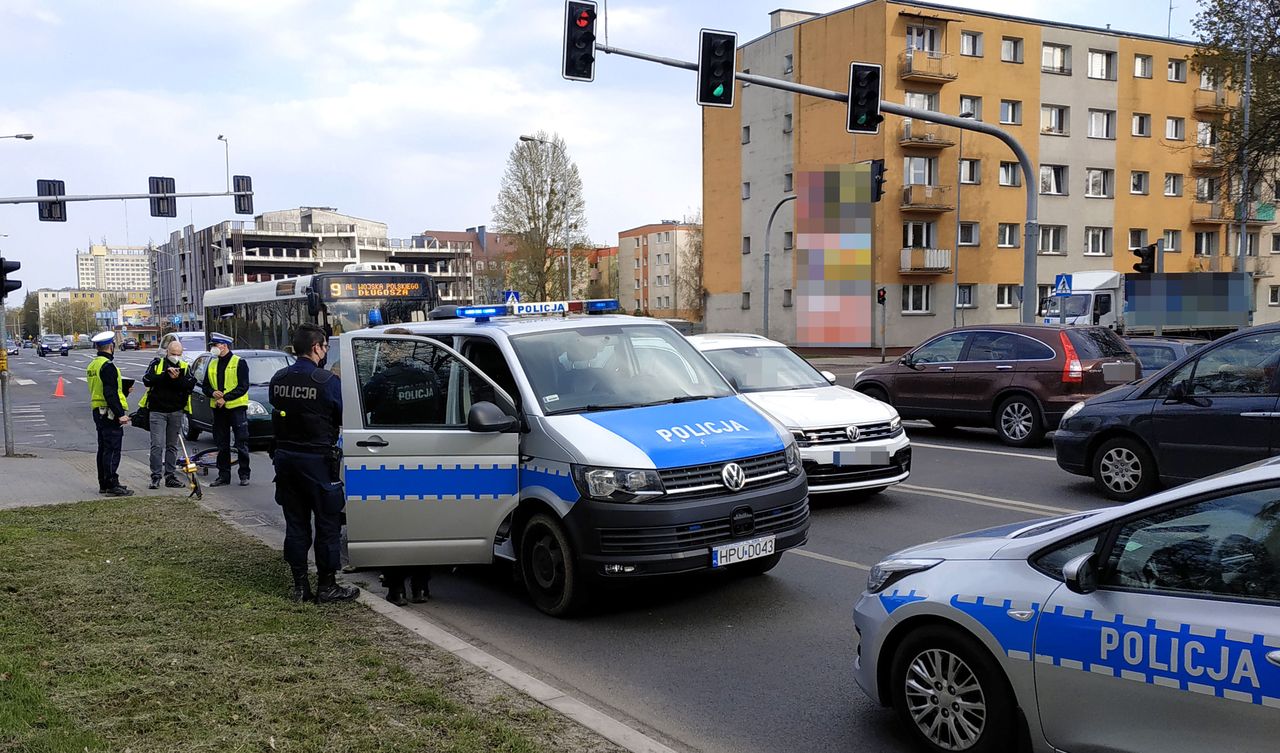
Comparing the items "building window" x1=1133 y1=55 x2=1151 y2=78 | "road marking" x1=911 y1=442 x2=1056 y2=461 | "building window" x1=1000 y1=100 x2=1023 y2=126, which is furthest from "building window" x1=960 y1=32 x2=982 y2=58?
"road marking" x1=911 y1=442 x2=1056 y2=461

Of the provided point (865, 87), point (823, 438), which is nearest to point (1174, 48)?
point (865, 87)

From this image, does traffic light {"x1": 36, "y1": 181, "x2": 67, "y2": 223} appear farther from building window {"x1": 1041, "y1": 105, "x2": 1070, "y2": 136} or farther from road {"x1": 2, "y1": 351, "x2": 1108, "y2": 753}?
building window {"x1": 1041, "y1": 105, "x2": 1070, "y2": 136}

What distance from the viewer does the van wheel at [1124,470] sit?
9.38m

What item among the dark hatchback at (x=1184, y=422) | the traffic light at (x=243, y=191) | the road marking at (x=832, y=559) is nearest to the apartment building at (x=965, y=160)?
the traffic light at (x=243, y=191)

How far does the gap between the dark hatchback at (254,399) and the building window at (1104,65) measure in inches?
1837

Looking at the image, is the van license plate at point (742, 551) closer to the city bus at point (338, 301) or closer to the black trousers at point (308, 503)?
the black trousers at point (308, 503)

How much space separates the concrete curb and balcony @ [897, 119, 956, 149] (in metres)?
42.9

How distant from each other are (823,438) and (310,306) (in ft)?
53.0

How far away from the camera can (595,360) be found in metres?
6.89

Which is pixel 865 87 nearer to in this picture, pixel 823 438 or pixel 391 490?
→ pixel 823 438

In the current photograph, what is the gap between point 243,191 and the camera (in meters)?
33.5

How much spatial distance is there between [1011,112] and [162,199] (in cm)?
3812

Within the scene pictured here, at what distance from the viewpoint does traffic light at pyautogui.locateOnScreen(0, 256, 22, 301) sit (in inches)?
Answer: 539

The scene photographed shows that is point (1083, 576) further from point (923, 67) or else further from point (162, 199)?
point (923, 67)
